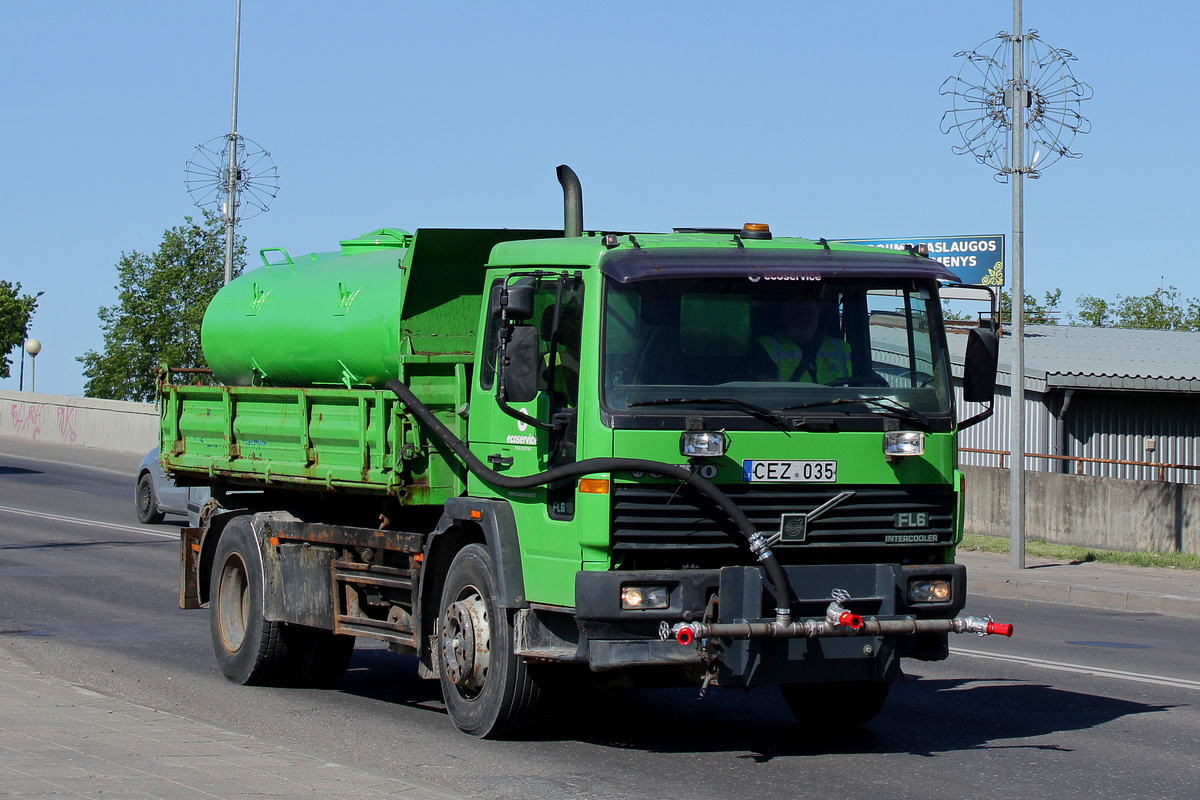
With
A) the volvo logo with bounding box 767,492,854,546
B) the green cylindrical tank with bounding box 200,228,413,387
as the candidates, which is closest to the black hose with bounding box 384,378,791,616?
the volvo logo with bounding box 767,492,854,546

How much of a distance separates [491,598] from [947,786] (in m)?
2.45

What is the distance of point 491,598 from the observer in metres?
7.84

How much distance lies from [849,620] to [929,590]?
678mm

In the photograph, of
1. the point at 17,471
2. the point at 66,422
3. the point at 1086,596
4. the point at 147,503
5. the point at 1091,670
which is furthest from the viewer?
the point at 66,422

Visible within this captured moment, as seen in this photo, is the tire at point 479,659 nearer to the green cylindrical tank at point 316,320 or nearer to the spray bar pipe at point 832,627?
the spray bar pipe at point 832,627

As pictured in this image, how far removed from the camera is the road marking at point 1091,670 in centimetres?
1046

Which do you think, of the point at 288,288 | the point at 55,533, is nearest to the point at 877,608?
the point at 288,288

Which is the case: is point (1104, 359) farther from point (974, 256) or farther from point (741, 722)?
point (741, 722)

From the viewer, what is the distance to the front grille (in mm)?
7117

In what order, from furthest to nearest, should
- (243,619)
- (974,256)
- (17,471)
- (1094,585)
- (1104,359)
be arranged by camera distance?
1. (17,471)
2. (974,256)
3. (1104,359)
4. (1094,585)
5. (243,619)

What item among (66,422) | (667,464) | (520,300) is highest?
(66,422)

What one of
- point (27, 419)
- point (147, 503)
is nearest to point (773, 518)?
point (147, 503)

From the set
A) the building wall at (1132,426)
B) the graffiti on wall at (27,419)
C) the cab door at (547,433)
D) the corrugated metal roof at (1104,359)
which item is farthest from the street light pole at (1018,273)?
the graffiti on wall at (27,419)

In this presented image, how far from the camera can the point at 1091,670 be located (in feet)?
36.1
